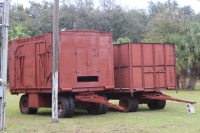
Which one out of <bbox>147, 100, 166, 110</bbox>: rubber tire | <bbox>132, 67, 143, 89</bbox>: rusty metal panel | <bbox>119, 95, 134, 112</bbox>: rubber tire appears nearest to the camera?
<bbox>132, 67, 143, 89</bbox>: rusty metal panel

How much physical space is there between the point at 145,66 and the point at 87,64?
2.64 meters

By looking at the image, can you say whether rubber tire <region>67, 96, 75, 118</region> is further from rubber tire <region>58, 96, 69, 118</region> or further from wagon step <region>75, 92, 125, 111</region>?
wagon step <region>75, 92, 125, 111</region>

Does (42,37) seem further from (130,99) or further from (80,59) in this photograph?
(130,99)

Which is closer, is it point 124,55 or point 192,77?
point 124,55

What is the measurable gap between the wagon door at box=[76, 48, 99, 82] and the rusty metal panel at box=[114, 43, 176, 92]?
1.61m

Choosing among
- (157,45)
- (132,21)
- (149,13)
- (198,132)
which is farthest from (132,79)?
(149,13)

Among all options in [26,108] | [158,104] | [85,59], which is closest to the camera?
[85,59]

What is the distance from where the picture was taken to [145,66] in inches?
580

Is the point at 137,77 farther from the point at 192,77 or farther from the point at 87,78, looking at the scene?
the point at 192,77

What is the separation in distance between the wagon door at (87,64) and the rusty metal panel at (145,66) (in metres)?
1.61

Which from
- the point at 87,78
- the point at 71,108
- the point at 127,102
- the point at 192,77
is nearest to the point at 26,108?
the point at 71,108

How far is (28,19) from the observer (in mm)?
59781

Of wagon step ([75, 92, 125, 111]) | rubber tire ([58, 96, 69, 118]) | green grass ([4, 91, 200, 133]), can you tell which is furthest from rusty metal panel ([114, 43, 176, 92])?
rubber tire ([58, 96, 69, 118])

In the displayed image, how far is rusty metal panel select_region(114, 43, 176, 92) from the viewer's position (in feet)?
47.6
